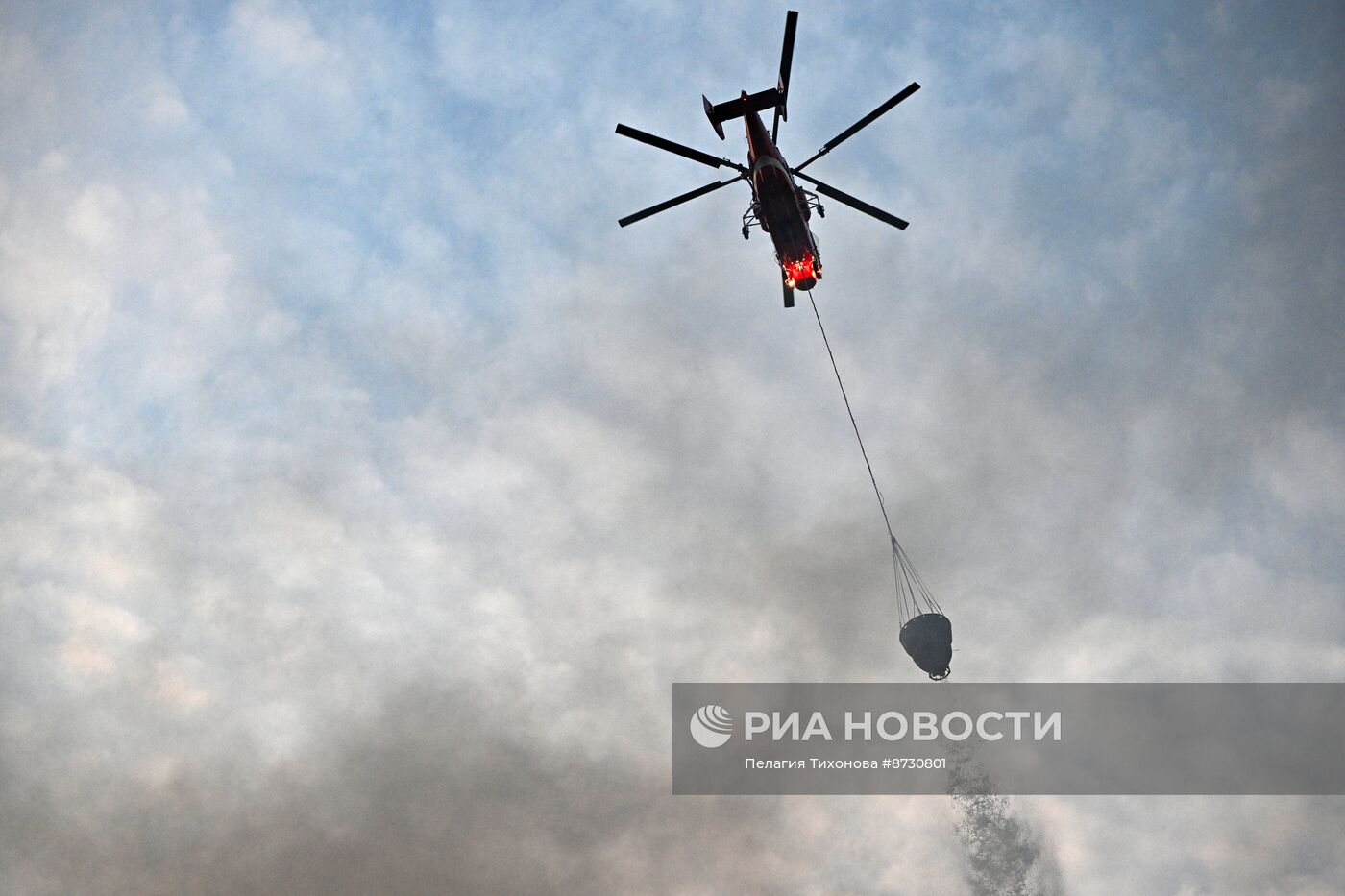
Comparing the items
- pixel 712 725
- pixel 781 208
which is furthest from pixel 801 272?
pixel 712 725

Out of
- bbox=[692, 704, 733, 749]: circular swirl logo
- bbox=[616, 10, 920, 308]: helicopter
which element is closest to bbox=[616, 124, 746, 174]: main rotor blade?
bbox=[616, 10, 920, 308]: helicopter

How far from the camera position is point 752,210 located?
22.6 m

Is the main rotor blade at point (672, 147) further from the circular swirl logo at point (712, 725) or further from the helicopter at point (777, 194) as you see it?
the circular swirl logo at point (712, 725)

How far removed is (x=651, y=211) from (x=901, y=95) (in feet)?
22.2

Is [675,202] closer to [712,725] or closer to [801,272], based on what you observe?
[801,272]

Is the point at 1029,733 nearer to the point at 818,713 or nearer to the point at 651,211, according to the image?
the point at 818,713

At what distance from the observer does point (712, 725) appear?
4544 centimetres

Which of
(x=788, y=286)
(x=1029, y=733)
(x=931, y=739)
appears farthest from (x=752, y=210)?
(x=1029, y=733)

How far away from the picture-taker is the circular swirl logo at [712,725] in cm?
4459

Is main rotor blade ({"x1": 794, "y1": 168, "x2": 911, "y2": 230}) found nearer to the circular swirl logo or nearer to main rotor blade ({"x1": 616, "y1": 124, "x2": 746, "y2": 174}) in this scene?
main rotor blade ({"x1": 616, "y1": 124, "x2": 746, "y2": 174})

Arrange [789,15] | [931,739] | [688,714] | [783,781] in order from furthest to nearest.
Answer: [783,781] < [688,714] < [931,739] < [789,15]

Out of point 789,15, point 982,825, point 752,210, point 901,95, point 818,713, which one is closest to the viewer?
point 789,15

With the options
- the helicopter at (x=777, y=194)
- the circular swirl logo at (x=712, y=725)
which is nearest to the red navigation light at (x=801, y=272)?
the helicopter at (x=777, y=194)

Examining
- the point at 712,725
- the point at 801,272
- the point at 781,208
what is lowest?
the point at 712,725
